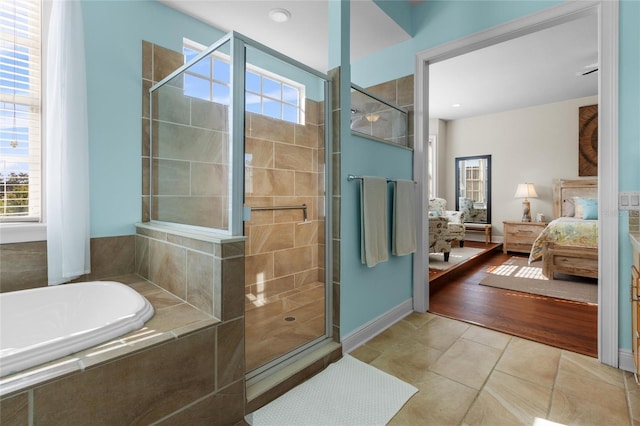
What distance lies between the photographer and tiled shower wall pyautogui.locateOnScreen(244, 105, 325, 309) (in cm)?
231

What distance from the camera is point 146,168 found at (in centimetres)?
221

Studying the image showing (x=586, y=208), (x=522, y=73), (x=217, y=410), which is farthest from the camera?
(x=586, y=208)

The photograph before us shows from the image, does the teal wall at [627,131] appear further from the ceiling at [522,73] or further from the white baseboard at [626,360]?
the ceiling at [522,73]

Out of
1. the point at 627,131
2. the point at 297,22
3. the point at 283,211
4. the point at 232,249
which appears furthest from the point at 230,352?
the point at 297,22

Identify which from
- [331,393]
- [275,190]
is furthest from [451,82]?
[331,393]

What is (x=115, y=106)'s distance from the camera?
2.04 m

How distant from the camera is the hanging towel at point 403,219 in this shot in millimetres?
2441

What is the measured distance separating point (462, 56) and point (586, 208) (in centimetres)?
298

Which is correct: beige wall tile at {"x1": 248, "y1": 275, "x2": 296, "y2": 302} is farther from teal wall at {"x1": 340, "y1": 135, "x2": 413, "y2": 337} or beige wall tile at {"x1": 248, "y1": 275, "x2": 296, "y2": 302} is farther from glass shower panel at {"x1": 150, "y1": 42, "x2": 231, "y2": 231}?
glass shower panel at {"x1": 150, "y1": 42, "x2": 231, "y2": 231}

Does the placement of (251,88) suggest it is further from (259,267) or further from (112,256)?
(259,267)

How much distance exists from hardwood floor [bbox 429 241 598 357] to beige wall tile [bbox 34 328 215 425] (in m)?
2.13

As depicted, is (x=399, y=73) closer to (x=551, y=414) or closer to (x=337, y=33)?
(x=337, y=33)

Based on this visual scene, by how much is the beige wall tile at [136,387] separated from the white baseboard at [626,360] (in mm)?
2318

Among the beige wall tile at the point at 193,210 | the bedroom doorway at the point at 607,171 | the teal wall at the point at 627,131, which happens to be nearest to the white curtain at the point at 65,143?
the beige wall tile at the point at 193,210
